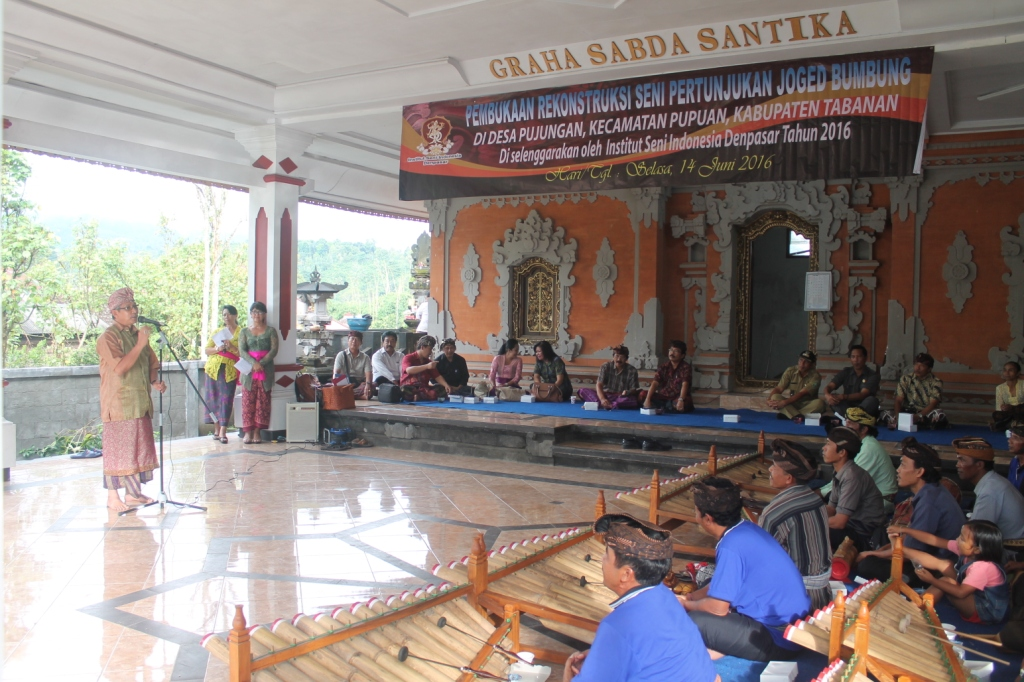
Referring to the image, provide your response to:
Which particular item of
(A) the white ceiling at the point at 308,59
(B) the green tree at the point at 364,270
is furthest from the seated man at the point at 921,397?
(B) the green tree at the point at 364,270

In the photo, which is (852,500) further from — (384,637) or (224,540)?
(224,540)

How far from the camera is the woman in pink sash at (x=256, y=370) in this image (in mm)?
8992

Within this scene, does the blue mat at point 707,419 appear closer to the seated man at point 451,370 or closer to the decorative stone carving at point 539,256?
the seated man at point 451,370

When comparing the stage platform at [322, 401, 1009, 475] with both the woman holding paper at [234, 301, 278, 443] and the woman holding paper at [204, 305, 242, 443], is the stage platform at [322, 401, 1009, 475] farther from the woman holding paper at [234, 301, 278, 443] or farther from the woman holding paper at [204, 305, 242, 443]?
the woman holding paper at [204, 305, 242, 443]

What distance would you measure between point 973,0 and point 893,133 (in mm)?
1016

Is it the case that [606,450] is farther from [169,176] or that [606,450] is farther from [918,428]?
[169,176]

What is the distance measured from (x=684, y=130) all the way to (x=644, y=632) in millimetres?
5448

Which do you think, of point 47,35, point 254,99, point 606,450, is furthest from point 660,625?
point 254,99

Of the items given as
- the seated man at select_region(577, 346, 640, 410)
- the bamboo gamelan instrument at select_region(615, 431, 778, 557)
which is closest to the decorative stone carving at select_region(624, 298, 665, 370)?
the seated man at select_region(577, 346, 640, 410)

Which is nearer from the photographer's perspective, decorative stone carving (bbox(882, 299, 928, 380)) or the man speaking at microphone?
the man speaking at microphone

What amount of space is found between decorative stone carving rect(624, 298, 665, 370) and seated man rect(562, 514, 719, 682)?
8.64 meters

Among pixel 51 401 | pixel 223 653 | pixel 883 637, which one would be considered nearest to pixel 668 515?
pixel 883 637

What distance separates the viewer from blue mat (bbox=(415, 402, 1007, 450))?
797 cm

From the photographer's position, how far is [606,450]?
26.1 feet
